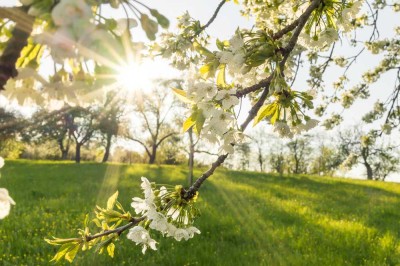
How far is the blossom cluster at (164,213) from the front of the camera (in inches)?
65.4

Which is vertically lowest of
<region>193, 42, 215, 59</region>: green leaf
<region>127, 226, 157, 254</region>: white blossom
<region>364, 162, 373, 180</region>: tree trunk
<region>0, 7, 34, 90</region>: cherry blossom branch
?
<region>127, 226, 157, 254</region>: white blossom

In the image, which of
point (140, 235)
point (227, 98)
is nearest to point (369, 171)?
point (140, 235)

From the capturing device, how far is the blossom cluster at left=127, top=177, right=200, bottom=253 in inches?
65.4

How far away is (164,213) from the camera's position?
1.71 m

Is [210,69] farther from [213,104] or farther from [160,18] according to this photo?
[160,18]

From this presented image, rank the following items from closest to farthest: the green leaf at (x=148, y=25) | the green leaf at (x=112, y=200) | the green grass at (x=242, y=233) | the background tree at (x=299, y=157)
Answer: the green leaf at (x=148, y=25) < the green leaf at (x=112, y=200) < the green grass at (x=242, y=233) < the background tree at (x=299, y=157)

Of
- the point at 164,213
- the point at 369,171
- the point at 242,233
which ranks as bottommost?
the point at 242,233

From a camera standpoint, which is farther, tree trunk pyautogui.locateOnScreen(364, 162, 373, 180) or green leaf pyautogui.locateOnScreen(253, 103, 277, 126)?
tree trunk pyautogui.locateOnScreen(364, 162, 373, 180)

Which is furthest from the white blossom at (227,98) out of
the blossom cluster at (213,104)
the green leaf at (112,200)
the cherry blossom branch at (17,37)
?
the cherry blossom branch at (17,37)

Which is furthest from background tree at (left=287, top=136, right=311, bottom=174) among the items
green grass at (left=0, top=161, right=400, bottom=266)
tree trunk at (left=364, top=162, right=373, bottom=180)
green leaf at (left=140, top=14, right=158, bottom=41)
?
green leaf at (left=140, top=14, right=158, bottom=41)

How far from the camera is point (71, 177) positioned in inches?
628

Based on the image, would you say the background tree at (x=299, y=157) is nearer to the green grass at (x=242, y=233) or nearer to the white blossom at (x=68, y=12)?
the green grass at (x=242, y=233)

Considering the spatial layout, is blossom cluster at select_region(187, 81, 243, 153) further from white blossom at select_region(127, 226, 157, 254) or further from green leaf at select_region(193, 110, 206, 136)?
white blossom at select_region(127, 226, 157, 254)

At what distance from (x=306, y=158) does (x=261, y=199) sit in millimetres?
48179
